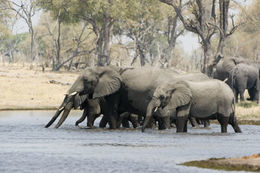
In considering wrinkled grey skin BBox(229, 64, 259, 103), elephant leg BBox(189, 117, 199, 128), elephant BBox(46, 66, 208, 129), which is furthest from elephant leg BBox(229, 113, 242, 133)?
wrinkled grey skin BBox(229, 64, 259, 103)

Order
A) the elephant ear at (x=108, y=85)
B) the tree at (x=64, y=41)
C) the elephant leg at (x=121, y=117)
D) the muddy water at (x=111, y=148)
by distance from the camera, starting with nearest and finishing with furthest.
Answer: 1. the muddy water at (x=111, y=148)
2. the elephant ear at (x=108, y=85)
3. the elephant leg at (x=121, y=117)
4. the tree at (x=64, y=41)

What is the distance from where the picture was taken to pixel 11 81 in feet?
171

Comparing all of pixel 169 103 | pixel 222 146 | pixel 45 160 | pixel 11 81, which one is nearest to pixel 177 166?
pixel 45 160

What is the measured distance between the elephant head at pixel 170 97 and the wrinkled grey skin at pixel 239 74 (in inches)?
745

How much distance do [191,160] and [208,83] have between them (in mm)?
7111

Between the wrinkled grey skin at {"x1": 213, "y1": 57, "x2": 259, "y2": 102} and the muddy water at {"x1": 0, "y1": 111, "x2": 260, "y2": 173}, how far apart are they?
50.5ft

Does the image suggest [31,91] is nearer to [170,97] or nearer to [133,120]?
[133,120]

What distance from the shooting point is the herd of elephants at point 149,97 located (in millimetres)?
23359

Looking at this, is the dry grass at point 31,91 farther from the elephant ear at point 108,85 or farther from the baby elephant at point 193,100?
the baby elephant at point 193,100

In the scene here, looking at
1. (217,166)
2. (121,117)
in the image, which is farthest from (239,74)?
(217,166)

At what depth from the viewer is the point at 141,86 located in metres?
25.5

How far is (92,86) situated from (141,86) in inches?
63.4

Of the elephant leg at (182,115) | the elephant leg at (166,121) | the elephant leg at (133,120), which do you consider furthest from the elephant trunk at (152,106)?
the elephant leg at (133,120)

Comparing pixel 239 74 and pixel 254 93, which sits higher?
pixel 239 74
